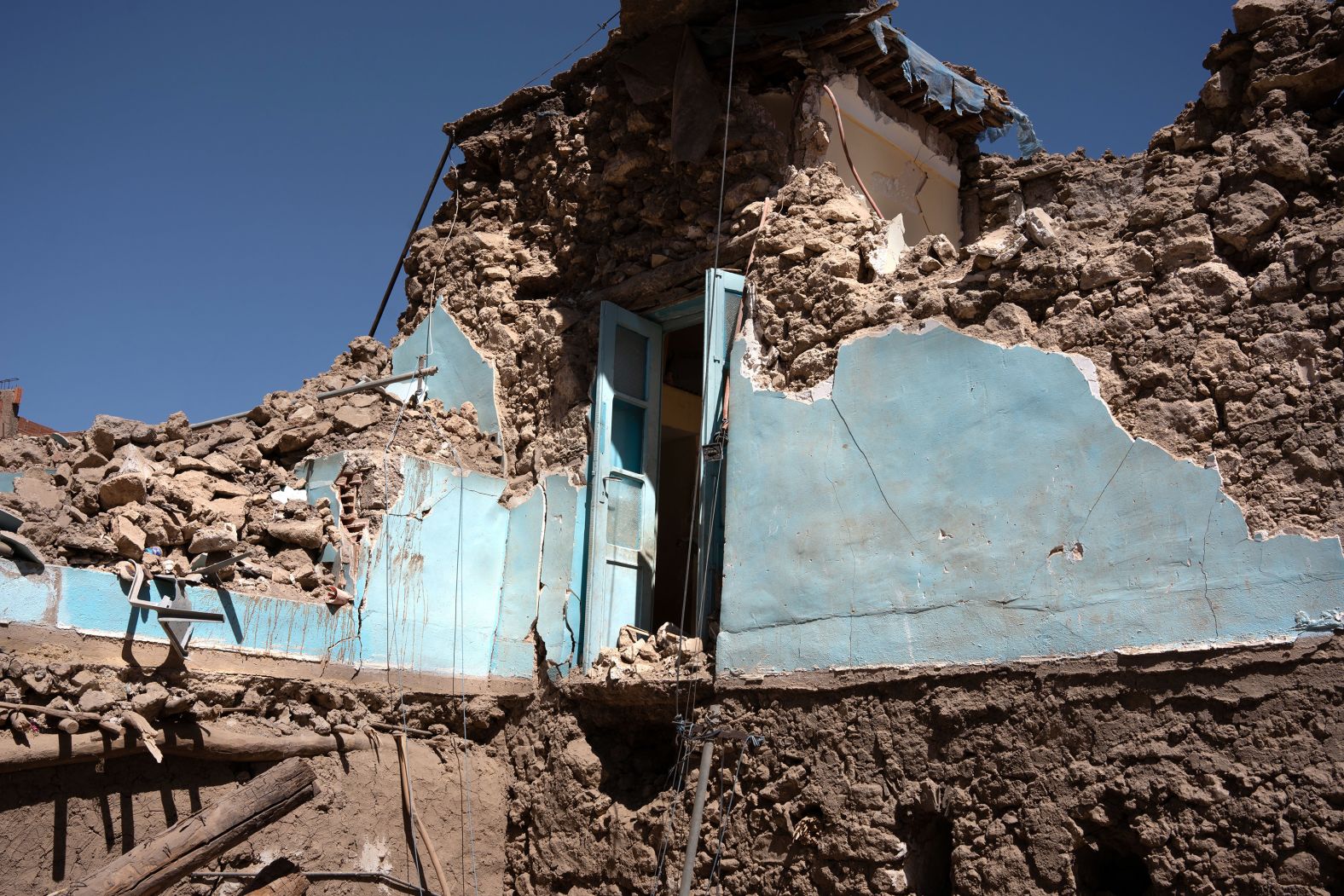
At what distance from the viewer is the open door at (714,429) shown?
7.11 meters

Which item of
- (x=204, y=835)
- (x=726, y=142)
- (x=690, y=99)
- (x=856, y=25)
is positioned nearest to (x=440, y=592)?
(x=204, y=835)

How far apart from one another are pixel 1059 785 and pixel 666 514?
6.48 meters

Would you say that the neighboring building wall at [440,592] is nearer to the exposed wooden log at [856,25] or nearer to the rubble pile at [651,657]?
the rubble pile at [651,657]

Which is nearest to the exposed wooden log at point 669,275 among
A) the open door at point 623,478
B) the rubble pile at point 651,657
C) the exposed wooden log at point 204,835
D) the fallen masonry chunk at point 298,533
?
the open door at point 623,478

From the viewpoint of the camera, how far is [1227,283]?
5.27 m

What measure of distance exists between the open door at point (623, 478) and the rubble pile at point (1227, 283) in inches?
86.4

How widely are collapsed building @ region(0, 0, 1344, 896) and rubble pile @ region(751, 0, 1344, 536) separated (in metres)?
0.02

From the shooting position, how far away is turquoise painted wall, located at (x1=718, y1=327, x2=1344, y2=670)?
16.3ft

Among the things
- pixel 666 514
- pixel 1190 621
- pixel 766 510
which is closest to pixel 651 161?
pixel 766 510

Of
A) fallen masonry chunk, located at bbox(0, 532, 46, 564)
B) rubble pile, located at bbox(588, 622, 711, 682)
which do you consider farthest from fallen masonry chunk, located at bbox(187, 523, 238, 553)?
rubble pile, located at bbox(588, 622, 711, 682)

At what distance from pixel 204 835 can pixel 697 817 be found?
8.09 feet

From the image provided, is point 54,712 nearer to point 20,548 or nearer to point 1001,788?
point 20,548

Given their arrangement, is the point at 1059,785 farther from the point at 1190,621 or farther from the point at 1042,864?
the point at 1190,621

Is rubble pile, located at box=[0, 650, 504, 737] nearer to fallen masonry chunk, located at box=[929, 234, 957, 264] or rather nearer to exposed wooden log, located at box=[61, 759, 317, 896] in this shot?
exposed wooden log, located at box=[61, 759, 317, 896]
